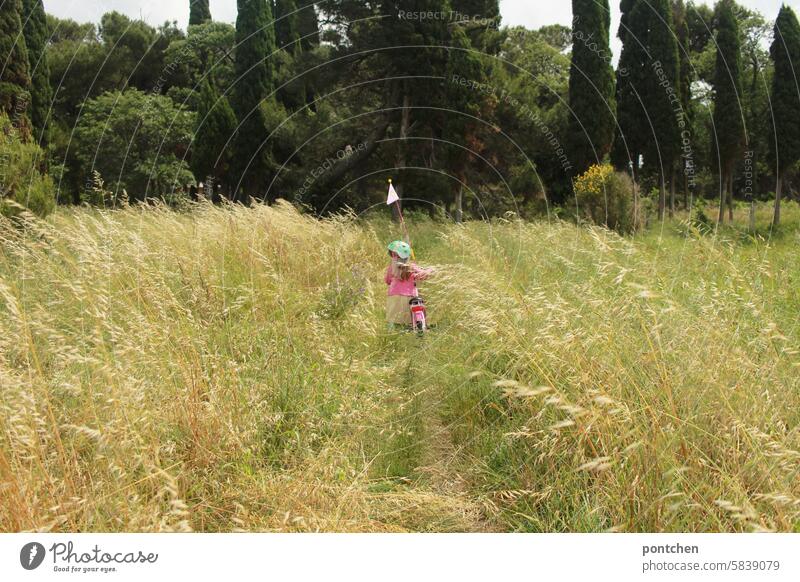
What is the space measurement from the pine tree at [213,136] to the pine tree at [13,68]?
539 cm

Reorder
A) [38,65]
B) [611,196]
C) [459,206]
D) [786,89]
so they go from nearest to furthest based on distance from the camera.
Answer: [38,65], [611,196], [786,89], [459,206]

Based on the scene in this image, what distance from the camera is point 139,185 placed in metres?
21.6

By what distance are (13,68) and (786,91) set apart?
15.3 metres

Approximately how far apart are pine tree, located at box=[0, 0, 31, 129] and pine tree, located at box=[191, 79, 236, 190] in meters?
5.39

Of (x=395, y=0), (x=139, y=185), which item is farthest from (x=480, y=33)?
(x=139, y=185)

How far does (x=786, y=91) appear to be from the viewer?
14.8 meters

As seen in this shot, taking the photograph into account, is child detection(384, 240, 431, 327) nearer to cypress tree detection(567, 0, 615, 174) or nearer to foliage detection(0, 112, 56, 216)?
foliage detection(0, 112, 56, 216)

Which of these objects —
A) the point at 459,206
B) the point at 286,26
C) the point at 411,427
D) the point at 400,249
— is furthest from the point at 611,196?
the point at 411,427

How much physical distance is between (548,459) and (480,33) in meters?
18.0

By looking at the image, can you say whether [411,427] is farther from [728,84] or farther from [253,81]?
[728,84]

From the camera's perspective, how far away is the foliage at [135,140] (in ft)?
62.5

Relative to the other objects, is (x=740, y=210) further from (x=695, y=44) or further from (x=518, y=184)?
(x=518, y=184)

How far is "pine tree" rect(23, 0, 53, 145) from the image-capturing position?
13.0m

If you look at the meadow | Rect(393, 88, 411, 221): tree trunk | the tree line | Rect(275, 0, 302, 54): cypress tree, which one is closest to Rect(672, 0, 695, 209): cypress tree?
the tree line
